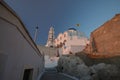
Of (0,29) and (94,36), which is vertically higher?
(94,36)

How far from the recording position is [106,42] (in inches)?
682

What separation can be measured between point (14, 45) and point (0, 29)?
2.18ft

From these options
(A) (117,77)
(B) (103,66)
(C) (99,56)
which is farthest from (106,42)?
(A) (117,77)

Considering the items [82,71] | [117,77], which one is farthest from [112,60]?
[82,71]

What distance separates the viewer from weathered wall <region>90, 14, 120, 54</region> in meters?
15.5

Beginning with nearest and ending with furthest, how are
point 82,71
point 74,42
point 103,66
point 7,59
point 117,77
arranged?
point 7,59 → point 117,77 → point 103,66 → point 82,71 → point 74,42

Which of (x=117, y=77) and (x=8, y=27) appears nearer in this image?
(x=8, y=27)

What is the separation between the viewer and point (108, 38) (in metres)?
17.1

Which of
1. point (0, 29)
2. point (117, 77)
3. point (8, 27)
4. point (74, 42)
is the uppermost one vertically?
point (74, 42)

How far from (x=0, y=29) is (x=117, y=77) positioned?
9.77m

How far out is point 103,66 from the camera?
10.0 meters

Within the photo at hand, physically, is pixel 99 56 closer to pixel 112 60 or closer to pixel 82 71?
pixel 112 60

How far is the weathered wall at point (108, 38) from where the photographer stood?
15.5 m

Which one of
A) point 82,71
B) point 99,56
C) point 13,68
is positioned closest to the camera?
point 13,68
